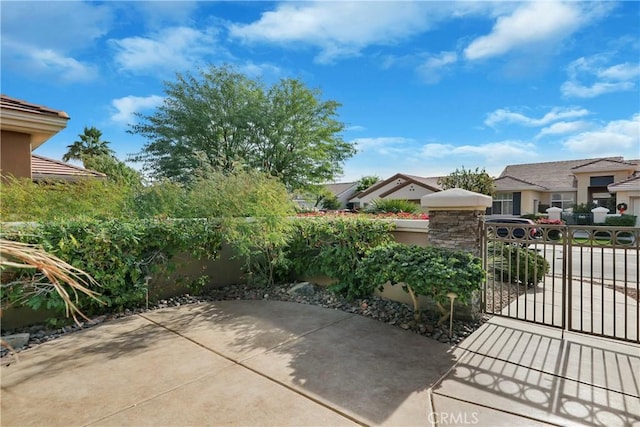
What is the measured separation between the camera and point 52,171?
9.23 m

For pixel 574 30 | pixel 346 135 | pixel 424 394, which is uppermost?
pixel 346 135

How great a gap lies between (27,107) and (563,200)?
34505 mm

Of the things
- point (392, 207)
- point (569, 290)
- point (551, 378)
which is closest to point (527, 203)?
point (392, 207)

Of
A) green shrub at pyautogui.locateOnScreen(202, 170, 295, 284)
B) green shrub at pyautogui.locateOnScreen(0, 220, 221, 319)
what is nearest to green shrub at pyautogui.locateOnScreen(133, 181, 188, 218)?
green shrub at pyautogui.locateOnScreen(202, 170, 295, 284)

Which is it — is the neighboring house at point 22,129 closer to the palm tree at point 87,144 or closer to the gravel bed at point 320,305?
the gravel bed at point 320,305

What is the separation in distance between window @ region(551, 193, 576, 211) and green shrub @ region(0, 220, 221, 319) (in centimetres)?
3165

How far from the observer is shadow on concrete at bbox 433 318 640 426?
275 cm

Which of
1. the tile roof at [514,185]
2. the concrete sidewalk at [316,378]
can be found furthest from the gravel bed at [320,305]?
the tile roof at [514,185]

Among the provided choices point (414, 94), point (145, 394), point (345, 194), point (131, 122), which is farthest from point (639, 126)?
point (345, 194)

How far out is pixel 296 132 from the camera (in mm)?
17422

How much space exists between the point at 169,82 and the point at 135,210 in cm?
1263

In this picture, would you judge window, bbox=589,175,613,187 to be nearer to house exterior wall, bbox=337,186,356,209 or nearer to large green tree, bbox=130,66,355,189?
house exterior wall, bbox=337,186,356,209

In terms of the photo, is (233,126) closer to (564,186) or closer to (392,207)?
(392,207)

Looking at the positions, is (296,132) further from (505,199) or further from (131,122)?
(505,199)
